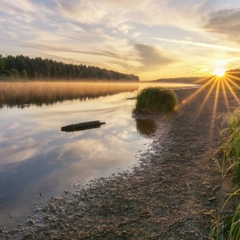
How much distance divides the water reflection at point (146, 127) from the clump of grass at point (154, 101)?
3.35 metres

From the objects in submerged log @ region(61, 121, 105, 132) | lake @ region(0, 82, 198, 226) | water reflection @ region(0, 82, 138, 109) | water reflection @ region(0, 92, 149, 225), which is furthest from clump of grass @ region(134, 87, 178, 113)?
water reflection @ region(0, 82, 138, 109)

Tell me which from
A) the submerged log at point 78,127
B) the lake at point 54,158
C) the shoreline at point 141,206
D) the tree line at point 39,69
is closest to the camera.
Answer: the shoreline at point 141,206

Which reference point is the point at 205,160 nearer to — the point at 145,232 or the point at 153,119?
the point at 145,232

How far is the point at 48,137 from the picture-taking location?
49.9 ft

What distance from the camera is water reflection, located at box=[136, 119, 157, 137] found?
16016mm

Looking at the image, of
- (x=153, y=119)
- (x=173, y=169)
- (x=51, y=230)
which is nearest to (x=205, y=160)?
(x=173, y=169)

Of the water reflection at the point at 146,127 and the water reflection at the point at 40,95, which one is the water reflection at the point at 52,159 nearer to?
the water reflection at the point at 146,127

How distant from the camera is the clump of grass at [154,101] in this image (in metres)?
23.8

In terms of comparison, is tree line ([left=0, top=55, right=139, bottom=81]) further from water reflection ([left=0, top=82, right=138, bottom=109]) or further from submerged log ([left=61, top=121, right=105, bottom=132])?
submerged log ([left=61, top=121, right=105, bottom=132])

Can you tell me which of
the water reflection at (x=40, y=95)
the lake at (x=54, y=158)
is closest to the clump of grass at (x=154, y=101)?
the lake at (x=54, y=158)

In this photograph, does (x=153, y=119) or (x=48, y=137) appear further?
(x=153, y=119)

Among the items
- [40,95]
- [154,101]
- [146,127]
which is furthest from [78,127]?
[40,95]

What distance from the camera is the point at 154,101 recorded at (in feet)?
78.6

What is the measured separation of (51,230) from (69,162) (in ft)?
16.1
